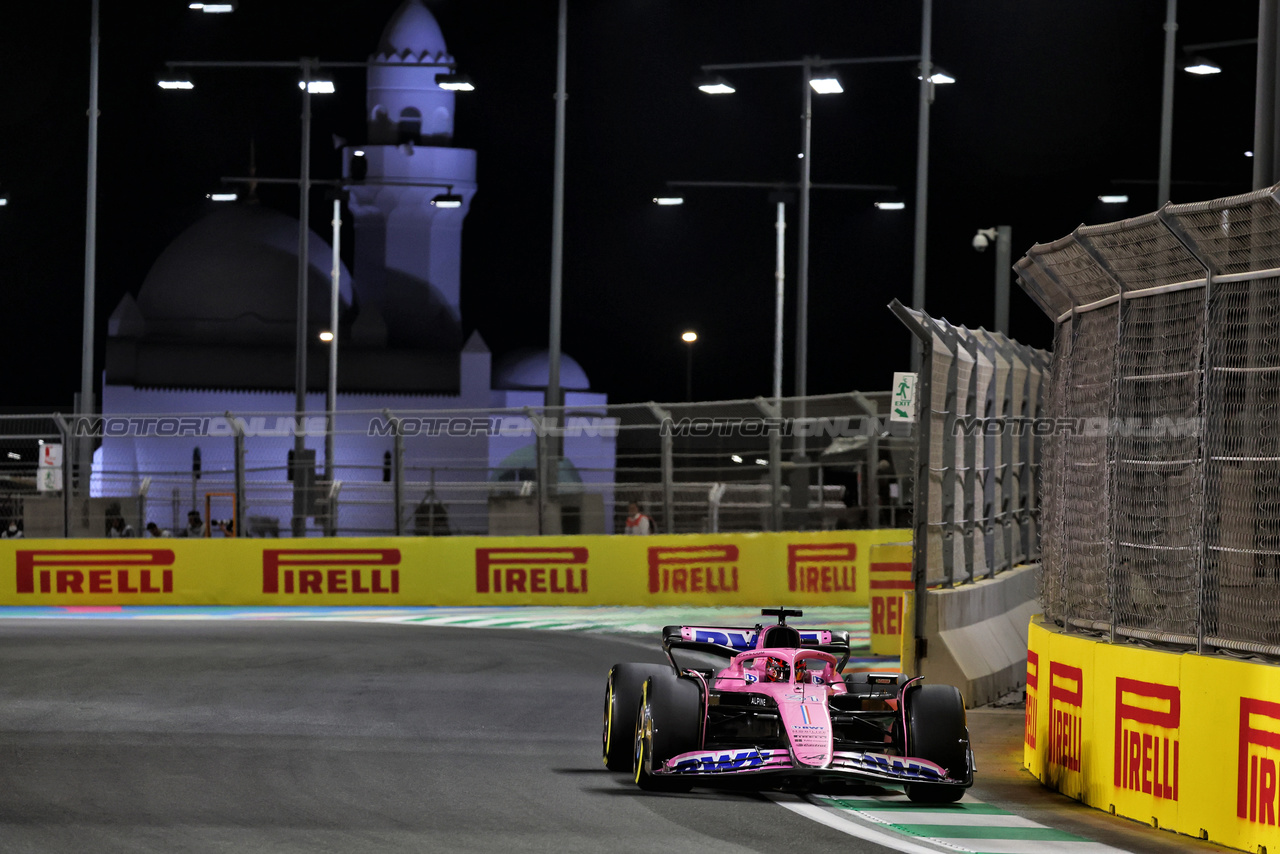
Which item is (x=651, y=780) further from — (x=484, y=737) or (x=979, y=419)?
(x=979, y=419)

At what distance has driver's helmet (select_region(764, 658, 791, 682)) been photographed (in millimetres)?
9289

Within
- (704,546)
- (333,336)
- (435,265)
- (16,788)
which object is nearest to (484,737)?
(16,788)

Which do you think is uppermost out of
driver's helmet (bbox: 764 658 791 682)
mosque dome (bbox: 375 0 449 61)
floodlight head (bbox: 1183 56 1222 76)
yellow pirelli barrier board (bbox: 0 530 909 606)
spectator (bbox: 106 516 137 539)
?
mosque dome (bbox: 375 0 449 61)

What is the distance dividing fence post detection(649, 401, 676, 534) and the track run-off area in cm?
677

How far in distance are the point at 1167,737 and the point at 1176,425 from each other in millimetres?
1524

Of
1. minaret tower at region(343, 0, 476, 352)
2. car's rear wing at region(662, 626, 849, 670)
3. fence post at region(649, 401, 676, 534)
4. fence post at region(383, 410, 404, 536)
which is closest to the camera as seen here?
car's rear wing at region(662, 626, 849, 670)

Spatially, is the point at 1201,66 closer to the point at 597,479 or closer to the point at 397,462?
the point at 597,479

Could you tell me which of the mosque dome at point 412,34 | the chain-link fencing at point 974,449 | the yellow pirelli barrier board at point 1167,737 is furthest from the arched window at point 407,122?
the yellow pirelli barrier board at point 1167,737

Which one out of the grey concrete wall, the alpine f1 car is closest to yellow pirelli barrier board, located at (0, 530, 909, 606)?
the grey concrete wall

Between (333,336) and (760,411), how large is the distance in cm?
2567

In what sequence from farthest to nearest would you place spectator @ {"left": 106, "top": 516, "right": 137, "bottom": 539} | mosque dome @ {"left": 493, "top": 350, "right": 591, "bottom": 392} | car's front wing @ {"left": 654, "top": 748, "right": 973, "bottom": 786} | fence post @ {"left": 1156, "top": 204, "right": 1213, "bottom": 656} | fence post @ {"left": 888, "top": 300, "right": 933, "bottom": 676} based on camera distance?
mosque dome @ {"left": 493, "top": 350, "right": 591, "bottom": 392}, spectator @ {"left": 106, "top": 516, "right": 137, "bottom": 539}, fence post @ {"left": 888, "top": 300, "right": 933, "bottom": 676}, car's front wing @ {"left": 654, "top": 748, "right": 973, "bottom": 786}, fence post @ {"left": 1156, "top": 204, "right": 1213, "bottom": 656}

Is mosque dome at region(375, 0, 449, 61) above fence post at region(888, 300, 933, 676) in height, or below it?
above

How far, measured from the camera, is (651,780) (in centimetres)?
880

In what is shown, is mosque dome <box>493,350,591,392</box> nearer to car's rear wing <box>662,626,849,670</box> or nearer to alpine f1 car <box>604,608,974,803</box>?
car's rear wing <box>662,626,849,670</box>
